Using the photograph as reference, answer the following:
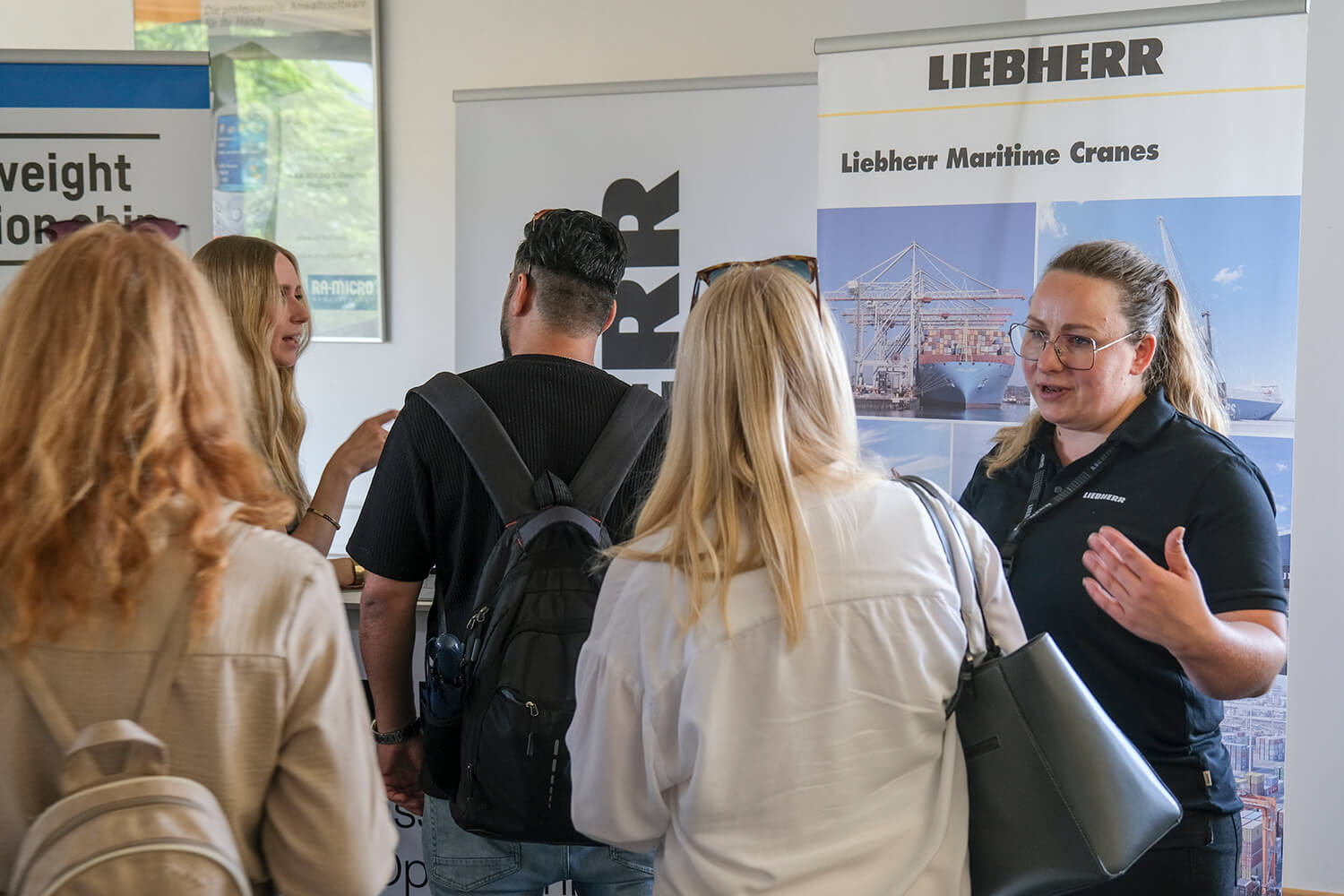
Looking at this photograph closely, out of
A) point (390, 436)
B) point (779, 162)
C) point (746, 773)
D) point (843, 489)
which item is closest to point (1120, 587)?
point (843, 489)

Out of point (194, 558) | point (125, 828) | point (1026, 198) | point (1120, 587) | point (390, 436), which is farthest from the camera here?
point (1026, 198)

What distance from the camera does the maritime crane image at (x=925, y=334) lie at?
2551mm

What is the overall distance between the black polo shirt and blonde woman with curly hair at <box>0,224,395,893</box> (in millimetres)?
1160

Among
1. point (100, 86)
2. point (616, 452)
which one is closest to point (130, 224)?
point (100, 86)

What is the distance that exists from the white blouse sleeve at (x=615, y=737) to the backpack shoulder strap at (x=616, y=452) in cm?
38

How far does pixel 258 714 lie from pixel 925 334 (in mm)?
1948

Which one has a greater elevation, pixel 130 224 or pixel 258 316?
pixel 130 224

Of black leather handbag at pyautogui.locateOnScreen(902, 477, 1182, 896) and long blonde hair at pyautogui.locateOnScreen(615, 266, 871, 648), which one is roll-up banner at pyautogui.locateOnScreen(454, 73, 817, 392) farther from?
black leather handbag at pyautogui.locateOnScreen(902, 477, 1182, 896)

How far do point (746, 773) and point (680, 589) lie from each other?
0.69 ft

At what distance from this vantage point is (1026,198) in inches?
99.4

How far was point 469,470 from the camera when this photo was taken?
170 centimetres

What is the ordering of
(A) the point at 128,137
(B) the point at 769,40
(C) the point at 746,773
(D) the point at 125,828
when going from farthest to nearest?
1. (B) the point at 769,40
2. (A) the point at 128,137
3. (C) the point at 746,773
4. (D) the point at 125,828

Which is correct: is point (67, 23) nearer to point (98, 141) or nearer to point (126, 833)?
point (98, 141)

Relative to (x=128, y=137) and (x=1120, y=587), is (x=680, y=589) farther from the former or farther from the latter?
(x=128, y=137)
